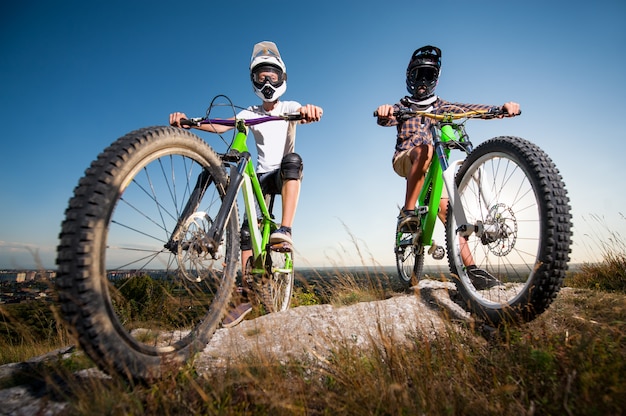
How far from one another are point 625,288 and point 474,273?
2101mm

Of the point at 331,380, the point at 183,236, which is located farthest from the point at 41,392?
the point at 331,380

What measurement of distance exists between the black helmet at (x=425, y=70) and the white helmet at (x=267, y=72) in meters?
1.80

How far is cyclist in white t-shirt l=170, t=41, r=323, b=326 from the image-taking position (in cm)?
320

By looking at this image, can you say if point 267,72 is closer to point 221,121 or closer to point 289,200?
point 221,121

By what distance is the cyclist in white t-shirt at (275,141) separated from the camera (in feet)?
10.5

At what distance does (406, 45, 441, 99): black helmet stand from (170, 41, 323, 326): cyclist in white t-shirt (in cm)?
168

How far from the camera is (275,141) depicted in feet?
13.1

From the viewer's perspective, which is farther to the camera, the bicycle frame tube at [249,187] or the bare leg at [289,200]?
the bare leg at [289,200]

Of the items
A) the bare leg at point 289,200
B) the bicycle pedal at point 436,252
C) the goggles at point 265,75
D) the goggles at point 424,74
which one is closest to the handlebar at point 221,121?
the bare leg at point 289,200

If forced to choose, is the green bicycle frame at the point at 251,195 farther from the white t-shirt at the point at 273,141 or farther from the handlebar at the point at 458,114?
the handlebar at the point at 458,114

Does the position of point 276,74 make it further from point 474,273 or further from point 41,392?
point 41,392

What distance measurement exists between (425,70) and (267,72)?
2182 mm

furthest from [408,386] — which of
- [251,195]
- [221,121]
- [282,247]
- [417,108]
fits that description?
[417,108]

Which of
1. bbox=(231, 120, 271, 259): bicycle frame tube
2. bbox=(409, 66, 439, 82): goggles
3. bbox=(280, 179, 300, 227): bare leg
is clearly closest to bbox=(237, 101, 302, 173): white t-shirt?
bbox=(280, 179, 300, 227): bare leg
